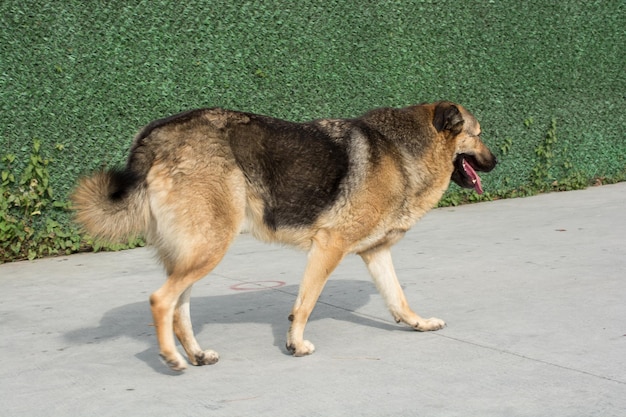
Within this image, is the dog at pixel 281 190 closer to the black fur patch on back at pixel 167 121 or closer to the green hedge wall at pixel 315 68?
the black fur patch on back at pixel 167 121

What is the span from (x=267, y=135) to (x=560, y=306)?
2.39 metres

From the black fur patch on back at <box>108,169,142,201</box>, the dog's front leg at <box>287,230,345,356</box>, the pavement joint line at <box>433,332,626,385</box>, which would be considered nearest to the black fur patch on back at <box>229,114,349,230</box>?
the dog's front leg at <box>287,230,345,356</box>

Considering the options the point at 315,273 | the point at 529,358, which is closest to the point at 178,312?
the point at 315,273

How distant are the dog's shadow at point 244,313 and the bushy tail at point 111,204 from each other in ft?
2.77

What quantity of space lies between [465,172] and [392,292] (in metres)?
0.95

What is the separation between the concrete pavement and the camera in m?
4.48

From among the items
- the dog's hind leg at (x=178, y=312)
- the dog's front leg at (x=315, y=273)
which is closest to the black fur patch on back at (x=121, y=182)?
the dog's hind leg at (x=178, y=312)

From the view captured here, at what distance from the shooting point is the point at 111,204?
196 inches

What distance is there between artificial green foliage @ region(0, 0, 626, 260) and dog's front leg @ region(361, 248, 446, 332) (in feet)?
11.8

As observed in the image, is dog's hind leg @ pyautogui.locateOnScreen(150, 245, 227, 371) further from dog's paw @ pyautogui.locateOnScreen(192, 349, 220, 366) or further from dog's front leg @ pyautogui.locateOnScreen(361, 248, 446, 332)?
dog's front leg @ pyautogui.locateOnScreen(361, 248, 446, 332)

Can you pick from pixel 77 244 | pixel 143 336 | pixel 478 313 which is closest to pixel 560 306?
pixel 478 313

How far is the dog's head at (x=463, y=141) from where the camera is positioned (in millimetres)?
5816

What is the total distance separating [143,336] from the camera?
581 centimetres

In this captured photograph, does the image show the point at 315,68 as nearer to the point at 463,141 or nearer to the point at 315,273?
the point at 463,141
